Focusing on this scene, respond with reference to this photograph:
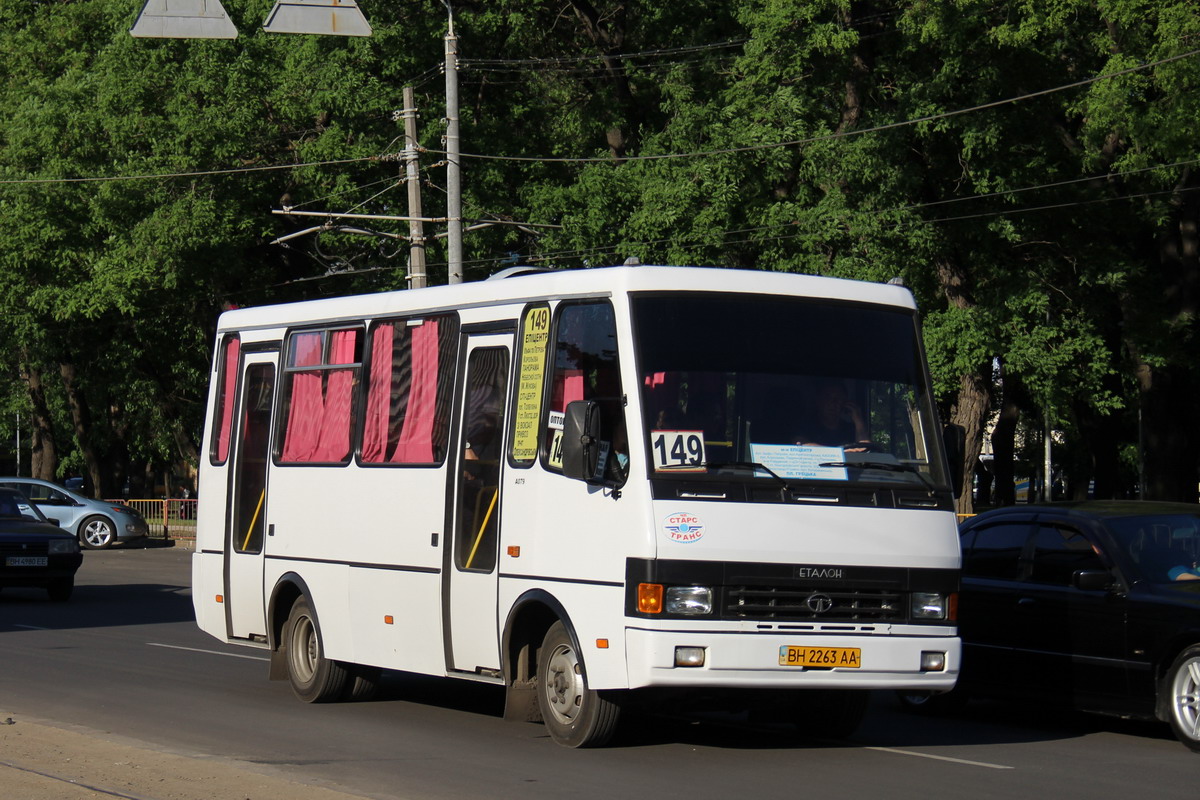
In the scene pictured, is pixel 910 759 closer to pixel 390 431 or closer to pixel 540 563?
pixel 540 563

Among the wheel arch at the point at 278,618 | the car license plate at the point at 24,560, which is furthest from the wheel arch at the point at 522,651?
the car license plate at the point at 24,560

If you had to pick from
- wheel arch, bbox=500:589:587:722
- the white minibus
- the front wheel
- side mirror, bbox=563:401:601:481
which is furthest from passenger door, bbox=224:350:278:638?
the front wheel

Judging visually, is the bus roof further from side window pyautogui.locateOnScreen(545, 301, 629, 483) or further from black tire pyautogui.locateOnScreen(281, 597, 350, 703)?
black tire pyautogui.locateOnScreen(281, 597, 350, 703)

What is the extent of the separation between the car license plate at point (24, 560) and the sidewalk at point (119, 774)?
13.4m

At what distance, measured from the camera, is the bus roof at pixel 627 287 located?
1048 centimetres

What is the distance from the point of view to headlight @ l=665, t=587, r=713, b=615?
32.0 ft

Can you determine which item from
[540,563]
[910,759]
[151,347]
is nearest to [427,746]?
[540,563]

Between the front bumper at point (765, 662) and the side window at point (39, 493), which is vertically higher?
the side window at point (39, 493)

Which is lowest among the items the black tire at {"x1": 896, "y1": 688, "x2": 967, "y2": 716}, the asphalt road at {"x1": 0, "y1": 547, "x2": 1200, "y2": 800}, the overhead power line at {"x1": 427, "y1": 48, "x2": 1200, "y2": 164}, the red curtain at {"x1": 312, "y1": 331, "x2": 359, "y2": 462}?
the asphalt road at {"x1": 0, "y1": 547, "x2": 1200, "y2": 800}

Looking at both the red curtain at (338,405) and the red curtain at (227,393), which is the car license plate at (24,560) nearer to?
the red curtain at (227,393)

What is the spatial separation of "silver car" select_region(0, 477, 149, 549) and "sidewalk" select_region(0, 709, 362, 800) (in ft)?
98.5

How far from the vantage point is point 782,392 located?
10391mm

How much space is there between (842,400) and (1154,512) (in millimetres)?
3014

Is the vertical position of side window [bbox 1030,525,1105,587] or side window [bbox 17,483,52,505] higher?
side window [bbox 17,483,52,505]
